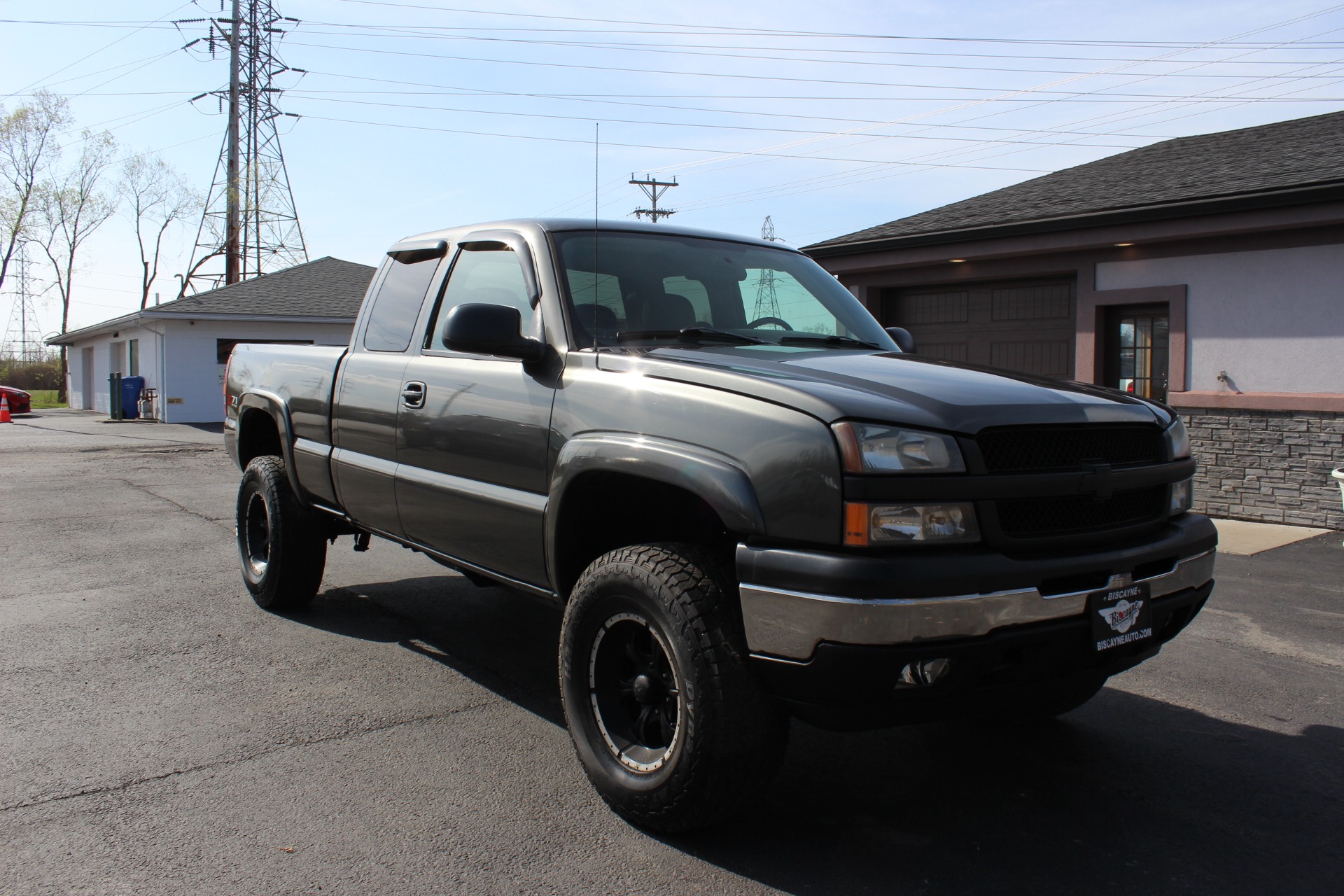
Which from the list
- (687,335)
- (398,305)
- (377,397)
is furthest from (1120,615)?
(398,305)

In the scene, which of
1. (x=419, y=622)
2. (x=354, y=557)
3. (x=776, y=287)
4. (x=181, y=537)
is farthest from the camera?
(x=181, y=537)

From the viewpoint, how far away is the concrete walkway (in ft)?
27.6

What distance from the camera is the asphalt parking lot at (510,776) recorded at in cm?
291

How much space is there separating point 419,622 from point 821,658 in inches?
144

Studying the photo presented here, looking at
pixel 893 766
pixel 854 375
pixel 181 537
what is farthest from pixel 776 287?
pixel 181 537

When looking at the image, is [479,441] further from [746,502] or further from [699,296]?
[746,502]

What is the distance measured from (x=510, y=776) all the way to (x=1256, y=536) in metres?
8.01

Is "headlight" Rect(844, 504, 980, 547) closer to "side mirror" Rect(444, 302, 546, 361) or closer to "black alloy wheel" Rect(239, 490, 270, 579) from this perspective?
"side mirror" Rect(444, 302, 546, 361)

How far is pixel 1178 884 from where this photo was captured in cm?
286

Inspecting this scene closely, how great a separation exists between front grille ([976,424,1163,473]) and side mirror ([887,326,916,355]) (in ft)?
4.47

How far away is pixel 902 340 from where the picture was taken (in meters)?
4.73

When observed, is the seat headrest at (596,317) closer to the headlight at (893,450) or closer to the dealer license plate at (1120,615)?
the headlight at (893,450)

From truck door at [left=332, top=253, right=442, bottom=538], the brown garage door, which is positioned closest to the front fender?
truck door at [left=332, top=253, right=442, bottom=538]

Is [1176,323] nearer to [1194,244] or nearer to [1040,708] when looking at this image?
[1194,244]
